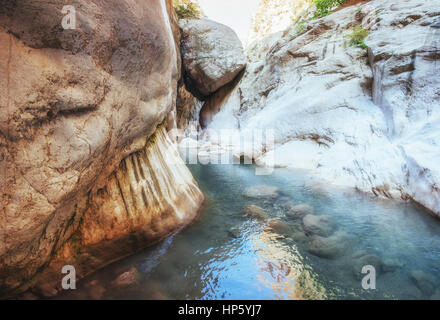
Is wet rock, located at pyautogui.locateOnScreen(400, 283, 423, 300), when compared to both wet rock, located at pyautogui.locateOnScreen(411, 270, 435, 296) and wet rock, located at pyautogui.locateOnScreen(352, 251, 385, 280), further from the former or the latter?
wet rock, located at pyautogui.locateOnScreen(352, 251, 385, 280)

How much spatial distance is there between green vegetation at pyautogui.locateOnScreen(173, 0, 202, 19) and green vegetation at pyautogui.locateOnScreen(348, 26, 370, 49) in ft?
34.7

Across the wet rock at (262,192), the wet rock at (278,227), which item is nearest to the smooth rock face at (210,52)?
the wet rock at (262,192)

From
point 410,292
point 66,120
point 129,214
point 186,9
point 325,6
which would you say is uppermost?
point 186,9

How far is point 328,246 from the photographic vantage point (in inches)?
116

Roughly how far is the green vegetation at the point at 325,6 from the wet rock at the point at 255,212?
1052cm

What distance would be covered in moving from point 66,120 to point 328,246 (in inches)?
132

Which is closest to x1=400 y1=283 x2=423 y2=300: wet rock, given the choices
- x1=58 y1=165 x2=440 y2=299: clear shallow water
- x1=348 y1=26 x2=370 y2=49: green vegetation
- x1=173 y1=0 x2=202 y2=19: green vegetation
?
x1=58 y1=165 x2=440 y2=299: clear shallow water

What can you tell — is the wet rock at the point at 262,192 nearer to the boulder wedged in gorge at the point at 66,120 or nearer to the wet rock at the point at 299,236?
the wet rock at the point at 299,236

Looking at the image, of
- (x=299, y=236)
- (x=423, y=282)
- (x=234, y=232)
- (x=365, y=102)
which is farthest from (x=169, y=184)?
(x=365, y=102)

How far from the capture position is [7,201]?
154 centimetres

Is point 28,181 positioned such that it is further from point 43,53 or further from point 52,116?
point 43,53

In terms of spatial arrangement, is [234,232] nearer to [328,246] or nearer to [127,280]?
[328,246]
